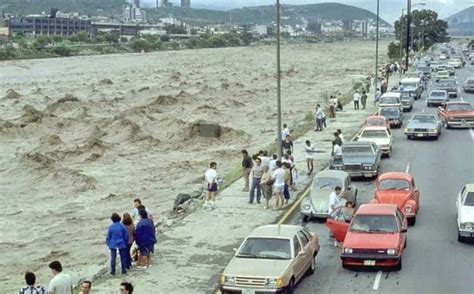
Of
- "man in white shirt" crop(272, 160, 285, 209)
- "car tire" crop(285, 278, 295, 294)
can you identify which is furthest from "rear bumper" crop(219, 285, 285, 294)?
"man in white shirt" crop(272, 160, 285, 209)

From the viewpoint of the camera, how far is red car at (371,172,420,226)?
78.0ft

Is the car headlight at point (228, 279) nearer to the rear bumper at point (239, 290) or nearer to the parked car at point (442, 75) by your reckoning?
the rear bumper at point (239, 290)

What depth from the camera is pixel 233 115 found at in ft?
218

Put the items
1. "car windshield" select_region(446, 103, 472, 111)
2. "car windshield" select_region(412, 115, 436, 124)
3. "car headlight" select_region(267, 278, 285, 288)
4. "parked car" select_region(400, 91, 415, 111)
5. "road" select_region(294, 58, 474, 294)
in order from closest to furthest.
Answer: "car headlight" select_region(267, 278, 285, 288) → "road" select_region(294, 58, 474, 294) → "car windshield" select_region(412, 115, 436, 124) → "car windshield" select_region(446, 103, 472, 111) → "parked car" select_region(400, 91, 415, 111)

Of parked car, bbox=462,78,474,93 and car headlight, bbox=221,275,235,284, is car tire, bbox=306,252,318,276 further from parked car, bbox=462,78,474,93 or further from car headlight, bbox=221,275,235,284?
parked car, bbox=462,78,474,93

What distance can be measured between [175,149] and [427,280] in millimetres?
29913

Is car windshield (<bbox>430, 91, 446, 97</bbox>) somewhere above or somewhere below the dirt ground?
above

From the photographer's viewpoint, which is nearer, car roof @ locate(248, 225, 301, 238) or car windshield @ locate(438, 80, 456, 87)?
car roof @ locate(248, 225, 301, 238)

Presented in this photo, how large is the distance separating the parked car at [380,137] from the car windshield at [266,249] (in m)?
20.0

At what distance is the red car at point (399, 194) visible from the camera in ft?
78.0

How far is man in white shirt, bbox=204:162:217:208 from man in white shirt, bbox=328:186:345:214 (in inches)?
150

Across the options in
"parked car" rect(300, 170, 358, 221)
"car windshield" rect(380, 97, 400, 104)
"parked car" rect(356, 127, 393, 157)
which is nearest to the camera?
"parked car" rect(300, 170, 358, 221)

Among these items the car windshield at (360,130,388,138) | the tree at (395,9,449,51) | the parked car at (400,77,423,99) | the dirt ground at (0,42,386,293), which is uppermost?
the tree at (395,9,449,51)

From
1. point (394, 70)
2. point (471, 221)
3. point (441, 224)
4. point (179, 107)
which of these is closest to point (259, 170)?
point (441, 224)
